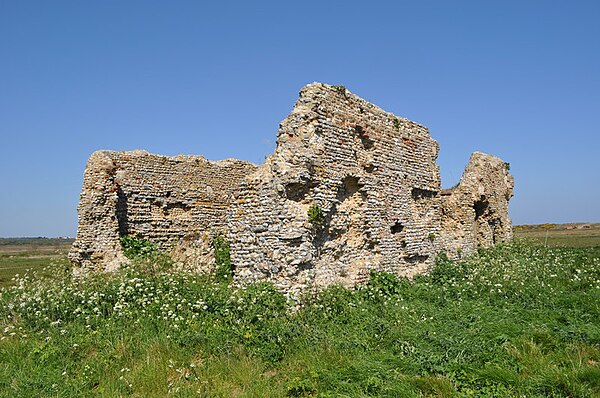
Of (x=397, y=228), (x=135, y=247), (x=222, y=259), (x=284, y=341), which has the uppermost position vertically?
(x=397, y=228)

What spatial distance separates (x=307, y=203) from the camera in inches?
312

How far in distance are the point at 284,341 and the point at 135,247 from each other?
6521 mm

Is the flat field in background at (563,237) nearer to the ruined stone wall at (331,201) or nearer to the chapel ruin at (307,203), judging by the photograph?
the chapel ruin at (307,203)

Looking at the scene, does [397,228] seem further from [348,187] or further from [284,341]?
[284,341]

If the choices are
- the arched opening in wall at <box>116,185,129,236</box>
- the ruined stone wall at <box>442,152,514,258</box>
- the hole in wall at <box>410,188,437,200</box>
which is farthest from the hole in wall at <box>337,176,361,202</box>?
the arched opening in wall at <box>116,185,129,236</box>

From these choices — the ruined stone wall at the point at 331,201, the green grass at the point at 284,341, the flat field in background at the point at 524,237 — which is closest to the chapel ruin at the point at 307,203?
the ruined stone wall at the point at 331,201

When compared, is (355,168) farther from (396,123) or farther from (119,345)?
(119,345)

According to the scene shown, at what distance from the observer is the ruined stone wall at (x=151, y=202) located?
33.9 feet

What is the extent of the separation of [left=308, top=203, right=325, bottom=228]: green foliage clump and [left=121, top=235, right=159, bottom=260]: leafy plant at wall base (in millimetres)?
4957

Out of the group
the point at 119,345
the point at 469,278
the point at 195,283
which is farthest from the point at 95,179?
the point at 469,278

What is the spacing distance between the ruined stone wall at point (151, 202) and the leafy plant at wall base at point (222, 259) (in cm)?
45

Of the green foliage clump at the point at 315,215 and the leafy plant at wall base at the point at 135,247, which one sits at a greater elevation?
the green foliage clump at the point at 315,215

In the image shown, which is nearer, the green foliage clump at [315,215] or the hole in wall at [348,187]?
the green foliage clump at [315,215]

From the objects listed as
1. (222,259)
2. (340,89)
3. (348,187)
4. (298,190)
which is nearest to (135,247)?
(222,259)
